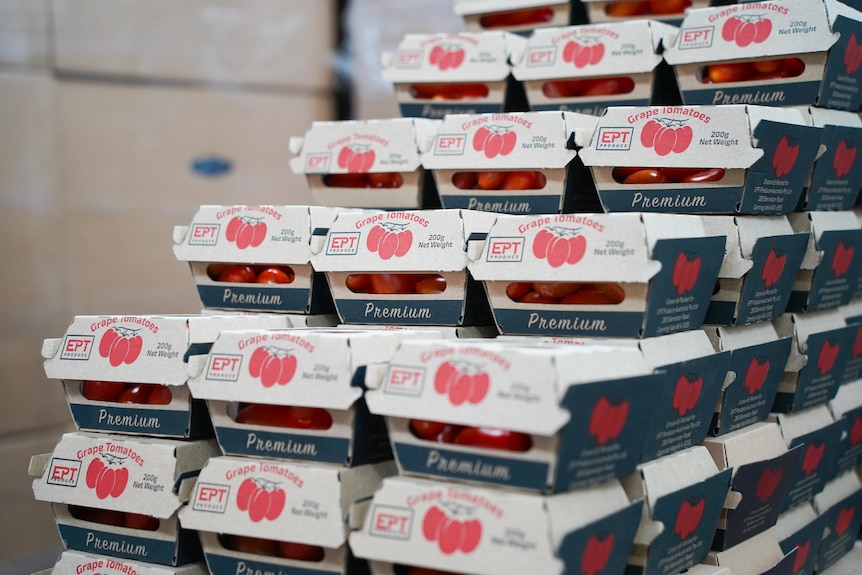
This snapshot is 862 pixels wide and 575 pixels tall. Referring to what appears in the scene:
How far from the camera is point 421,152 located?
2.46m

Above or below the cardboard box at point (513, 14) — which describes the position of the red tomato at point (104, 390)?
below

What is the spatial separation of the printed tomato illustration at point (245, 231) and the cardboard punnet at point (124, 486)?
1.65 ft

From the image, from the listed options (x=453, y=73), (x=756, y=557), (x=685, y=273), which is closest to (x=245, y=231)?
(x=453, y=73)

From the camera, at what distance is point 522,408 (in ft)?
5.09

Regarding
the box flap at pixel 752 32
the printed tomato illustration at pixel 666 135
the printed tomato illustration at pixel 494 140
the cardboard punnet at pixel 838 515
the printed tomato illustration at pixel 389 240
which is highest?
the box flap at pixel 752 32

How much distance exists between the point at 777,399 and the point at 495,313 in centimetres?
83

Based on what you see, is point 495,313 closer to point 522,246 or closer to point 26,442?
point 522,246

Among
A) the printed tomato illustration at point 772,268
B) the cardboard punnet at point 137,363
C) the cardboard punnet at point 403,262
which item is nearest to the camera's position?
the cardboard punnet at point 137,363

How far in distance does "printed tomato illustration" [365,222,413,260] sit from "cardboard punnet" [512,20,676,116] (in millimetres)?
643

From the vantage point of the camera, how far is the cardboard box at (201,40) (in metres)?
3.81

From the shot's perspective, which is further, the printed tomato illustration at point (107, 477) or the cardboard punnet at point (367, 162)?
the cardboard punnet at point (367, 162)

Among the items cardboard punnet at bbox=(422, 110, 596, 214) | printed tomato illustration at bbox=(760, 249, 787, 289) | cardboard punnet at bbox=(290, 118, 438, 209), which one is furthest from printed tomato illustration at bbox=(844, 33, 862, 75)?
cardboard punnet at bbox=(290, 118, 438, 209)

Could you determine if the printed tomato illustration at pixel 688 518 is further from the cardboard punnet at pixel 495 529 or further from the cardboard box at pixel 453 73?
the cardboard box at pixel 453 73

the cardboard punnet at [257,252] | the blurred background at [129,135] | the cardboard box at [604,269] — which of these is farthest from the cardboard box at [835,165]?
the blurred background at [129,135]
